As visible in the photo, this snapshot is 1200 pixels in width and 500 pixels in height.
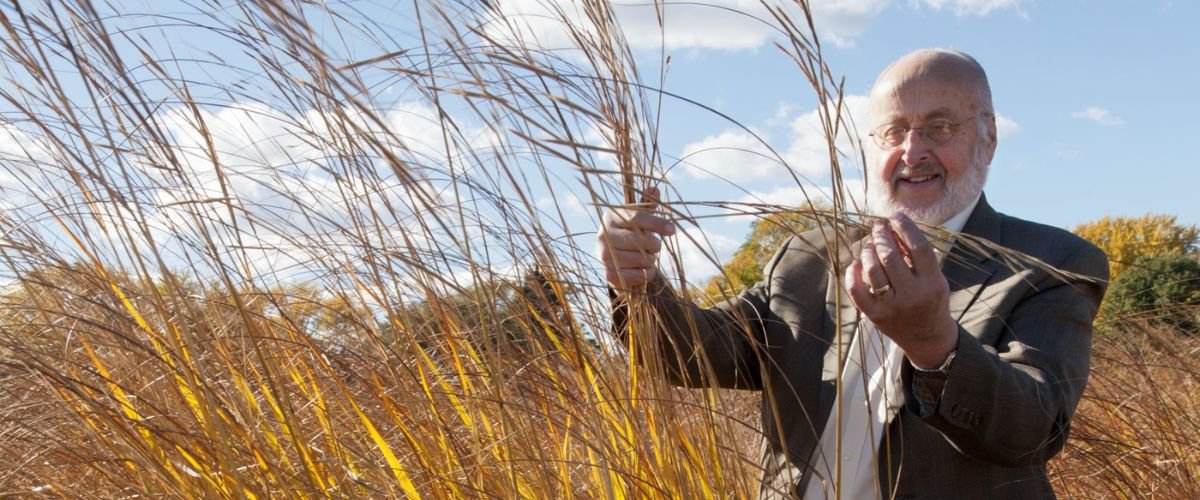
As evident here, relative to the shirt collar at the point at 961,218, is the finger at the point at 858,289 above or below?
below

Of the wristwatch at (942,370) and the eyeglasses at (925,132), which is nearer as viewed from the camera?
the wristwatch at (942,370)

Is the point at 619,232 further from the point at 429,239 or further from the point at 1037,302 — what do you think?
the point at 1037,302

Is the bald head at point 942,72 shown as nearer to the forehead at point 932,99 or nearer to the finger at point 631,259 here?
the forehead at point 932,99

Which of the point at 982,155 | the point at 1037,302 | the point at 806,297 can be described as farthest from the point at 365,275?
the point at 982,155

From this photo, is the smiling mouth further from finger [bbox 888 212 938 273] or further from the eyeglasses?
finger [bbox 888 212 938 273]

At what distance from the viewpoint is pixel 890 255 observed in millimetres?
1211

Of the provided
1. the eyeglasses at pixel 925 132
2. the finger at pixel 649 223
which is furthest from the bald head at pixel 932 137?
the finger at pixel 649 223

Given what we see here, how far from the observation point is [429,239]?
130cm

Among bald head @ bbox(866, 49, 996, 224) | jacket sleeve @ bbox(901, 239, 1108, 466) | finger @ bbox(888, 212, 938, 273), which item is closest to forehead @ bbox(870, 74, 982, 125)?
bald head @ bbox(866, 49, 996, 224)

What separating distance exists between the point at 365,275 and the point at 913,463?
0.93 metres

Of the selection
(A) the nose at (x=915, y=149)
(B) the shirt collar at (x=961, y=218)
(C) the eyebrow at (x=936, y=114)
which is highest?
(C) the eyebrow at (x=936, y=114)

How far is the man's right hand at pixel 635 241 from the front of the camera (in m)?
1.28

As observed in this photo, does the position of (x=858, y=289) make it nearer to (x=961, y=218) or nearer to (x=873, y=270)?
(x=873, y=270)

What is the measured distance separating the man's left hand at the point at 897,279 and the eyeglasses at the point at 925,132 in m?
0.83
